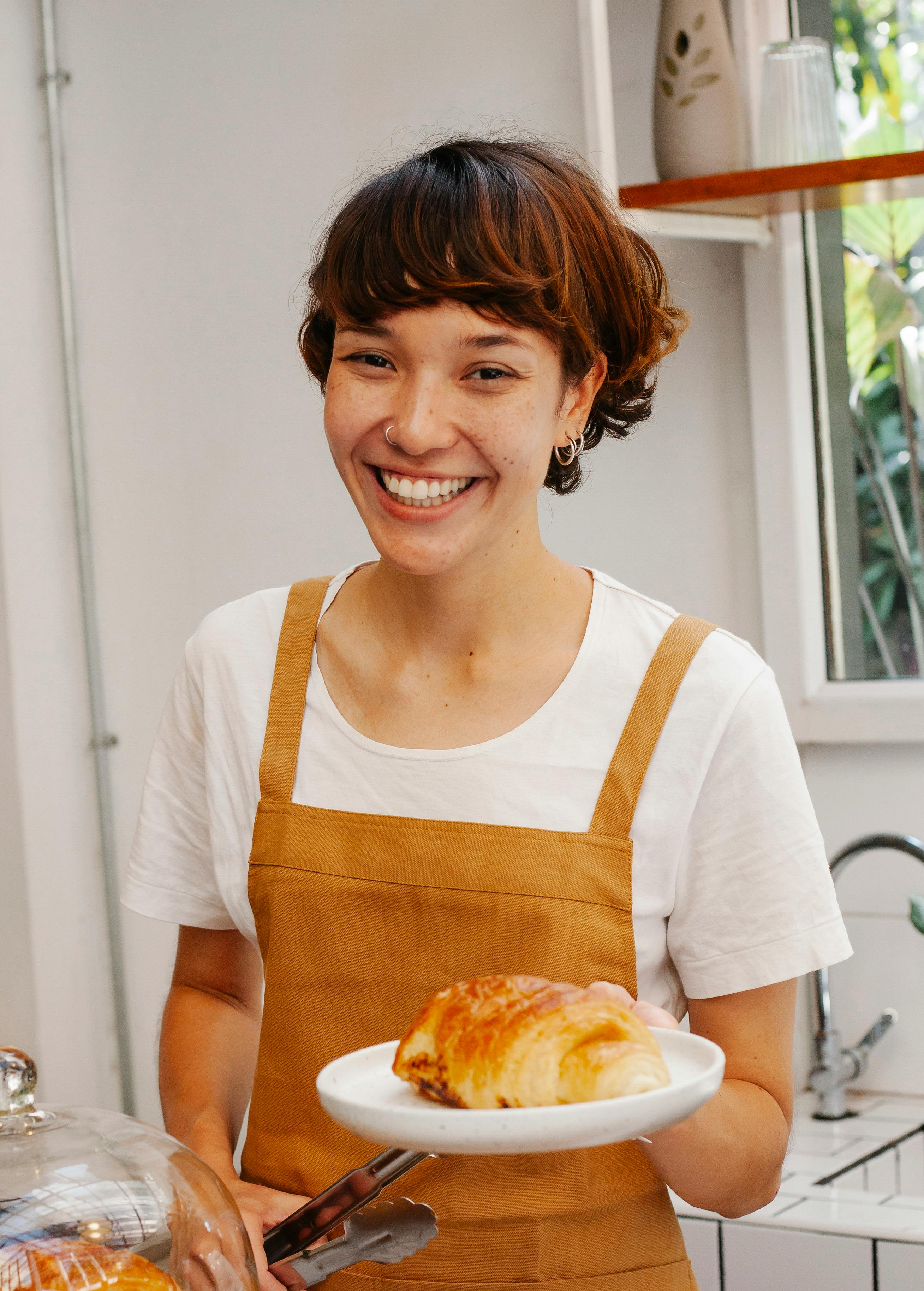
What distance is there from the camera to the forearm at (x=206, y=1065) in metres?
0.96

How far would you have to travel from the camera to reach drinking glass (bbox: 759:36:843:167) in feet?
5.04

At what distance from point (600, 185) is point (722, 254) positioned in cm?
74

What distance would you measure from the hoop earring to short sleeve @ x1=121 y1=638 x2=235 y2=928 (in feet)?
1.03

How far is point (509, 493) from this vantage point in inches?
34.6

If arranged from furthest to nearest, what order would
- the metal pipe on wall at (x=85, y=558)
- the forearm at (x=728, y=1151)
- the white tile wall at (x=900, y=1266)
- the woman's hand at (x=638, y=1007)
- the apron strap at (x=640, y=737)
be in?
1. the metal pipe on wall at (x=85, y=558)
2. the white tile wall at (x=900, y=1266)
3. the apron strap at (x=640, y=737)
4. the forearm at (x=728, y=1151)
5. the woman's hand at (x=638, y=1007)

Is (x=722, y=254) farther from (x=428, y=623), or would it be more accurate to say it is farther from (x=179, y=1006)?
(x=179, y=1006)

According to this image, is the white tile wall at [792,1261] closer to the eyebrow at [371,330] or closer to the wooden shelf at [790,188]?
the eyebrow at [371,330]

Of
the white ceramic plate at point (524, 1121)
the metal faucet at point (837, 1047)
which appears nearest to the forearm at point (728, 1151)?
the white ceramic plate at point (524, 1121)

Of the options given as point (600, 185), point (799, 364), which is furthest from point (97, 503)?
point (600, 185)

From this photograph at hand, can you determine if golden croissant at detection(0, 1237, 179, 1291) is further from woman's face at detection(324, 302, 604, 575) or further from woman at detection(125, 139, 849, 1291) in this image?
woman's face at detection(324, 302, 604, 575)

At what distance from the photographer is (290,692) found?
3.28ft

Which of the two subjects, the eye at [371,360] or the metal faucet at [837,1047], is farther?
the metal faucet at [837,1047]

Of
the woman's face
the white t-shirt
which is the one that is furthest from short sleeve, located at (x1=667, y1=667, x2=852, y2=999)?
the woman's face

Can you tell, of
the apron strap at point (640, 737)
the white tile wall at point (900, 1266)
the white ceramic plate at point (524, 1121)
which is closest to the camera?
the white ceramic plate at point (524, 1121)
